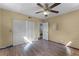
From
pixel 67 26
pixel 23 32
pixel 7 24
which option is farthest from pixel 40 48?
pixel 7 24

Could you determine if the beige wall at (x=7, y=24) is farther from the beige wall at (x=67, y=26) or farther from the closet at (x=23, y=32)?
the beige wall at (x=67, y=26)

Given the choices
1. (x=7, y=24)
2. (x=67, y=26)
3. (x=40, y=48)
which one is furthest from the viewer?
(x=40, y=48)

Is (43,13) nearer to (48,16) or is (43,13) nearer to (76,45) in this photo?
(48,16)

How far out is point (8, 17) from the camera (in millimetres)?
1783

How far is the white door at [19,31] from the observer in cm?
195

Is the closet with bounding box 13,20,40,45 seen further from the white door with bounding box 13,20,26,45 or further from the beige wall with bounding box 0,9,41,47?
the beige wall with bounding box 0,9,41,47

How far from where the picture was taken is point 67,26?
7.48ft

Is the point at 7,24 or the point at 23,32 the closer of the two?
the point at 7,24

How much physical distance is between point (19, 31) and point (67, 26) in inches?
54.3

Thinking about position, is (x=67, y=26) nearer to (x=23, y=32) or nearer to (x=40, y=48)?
(x=40, y=48)

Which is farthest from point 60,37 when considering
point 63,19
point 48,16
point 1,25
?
point 1,25

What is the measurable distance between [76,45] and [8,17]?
1981 mm

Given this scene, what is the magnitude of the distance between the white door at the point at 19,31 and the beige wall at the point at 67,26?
833 millimetres

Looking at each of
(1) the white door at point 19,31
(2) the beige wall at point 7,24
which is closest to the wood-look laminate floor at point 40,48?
(1) the white door at point 19,31
